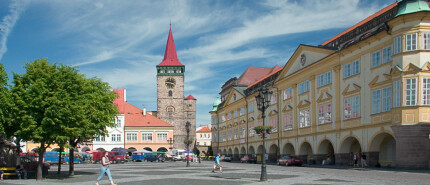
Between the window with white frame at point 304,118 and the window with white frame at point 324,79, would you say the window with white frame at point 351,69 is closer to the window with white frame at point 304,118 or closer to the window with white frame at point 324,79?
the window with white frame at point 324,79

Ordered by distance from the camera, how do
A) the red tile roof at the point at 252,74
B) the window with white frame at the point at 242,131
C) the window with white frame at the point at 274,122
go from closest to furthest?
the window with white frame at the point at 274,122 < the window with white frame at the point at 242,131 < the red tile roof at the point at 252,74

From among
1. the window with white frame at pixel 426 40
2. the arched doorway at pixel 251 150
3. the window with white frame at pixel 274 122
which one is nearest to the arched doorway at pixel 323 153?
the window with white frame at pixel 274 122

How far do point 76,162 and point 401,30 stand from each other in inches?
2178

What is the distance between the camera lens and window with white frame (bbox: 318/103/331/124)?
155 ft

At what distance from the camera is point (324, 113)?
157 ft

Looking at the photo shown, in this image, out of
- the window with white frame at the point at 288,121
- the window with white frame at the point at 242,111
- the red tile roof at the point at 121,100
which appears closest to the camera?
the window with white frame at the point at 288,121

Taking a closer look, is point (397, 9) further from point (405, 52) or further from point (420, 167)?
point (420, 167)

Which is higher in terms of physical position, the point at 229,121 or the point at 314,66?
the point at 314,66

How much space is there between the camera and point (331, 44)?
4812 centimetres

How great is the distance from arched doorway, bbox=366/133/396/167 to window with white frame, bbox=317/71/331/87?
31.3 feet

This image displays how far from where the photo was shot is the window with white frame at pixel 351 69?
4206 cm

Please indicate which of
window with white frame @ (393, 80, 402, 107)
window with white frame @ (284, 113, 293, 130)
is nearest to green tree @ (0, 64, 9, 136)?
window with white frame @ (393, 80, 402, 107)

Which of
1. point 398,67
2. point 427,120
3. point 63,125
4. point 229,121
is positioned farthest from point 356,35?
point 229,121

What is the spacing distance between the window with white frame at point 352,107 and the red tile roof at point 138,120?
62.3 metres
